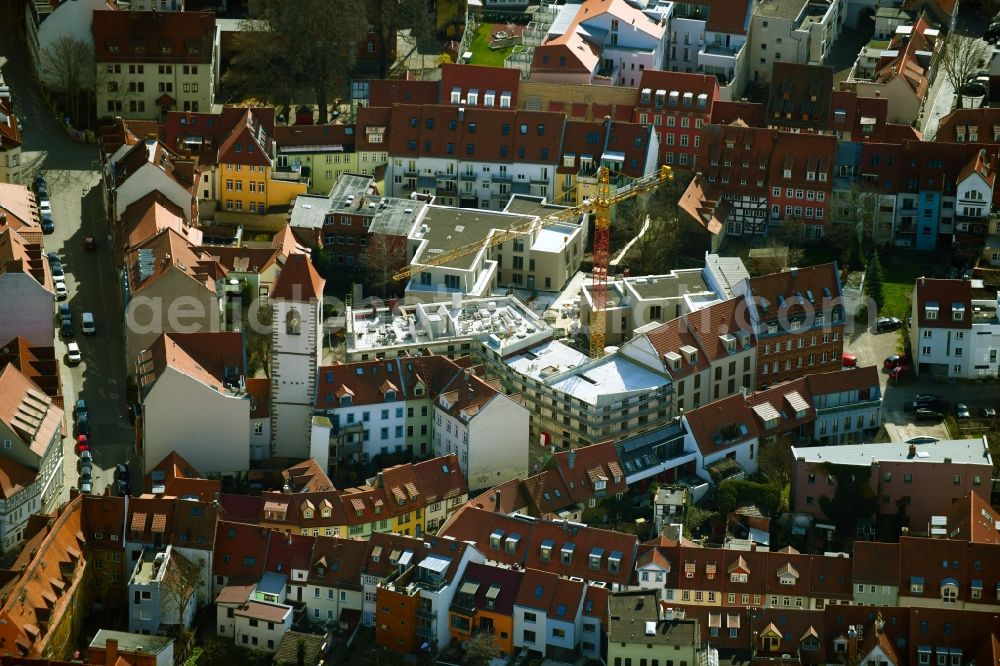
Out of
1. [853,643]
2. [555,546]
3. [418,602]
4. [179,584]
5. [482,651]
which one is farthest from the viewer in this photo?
[555,546]

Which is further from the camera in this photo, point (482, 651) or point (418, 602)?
point (418, 602)

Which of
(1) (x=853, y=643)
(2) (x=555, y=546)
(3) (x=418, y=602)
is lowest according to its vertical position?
(3) (x=418, y=602)

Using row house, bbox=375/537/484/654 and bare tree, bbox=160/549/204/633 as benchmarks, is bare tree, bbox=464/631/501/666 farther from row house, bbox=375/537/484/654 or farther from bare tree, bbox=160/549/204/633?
bare tree, bbox=160/549/204/633

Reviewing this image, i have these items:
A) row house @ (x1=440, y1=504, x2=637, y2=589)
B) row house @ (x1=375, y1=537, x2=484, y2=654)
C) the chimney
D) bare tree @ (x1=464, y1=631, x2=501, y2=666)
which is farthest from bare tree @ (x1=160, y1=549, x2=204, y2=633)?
the chimney

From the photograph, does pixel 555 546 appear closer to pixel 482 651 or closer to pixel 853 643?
pixel 482 651

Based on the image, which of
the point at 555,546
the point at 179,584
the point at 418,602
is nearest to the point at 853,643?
the point at 555,546

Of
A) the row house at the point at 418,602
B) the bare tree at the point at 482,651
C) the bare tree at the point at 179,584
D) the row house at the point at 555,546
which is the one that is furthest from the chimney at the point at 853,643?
the bare tree at the point at 179,584
